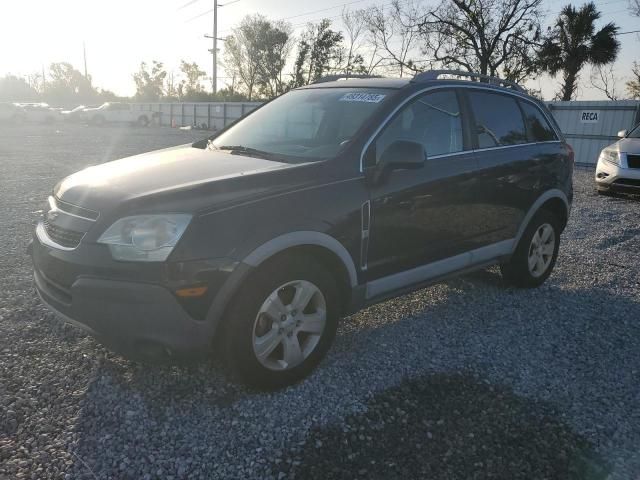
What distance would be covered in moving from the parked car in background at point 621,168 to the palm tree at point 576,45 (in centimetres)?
2214

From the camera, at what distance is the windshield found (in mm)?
3486

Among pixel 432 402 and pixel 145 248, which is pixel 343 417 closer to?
pixel 432 402

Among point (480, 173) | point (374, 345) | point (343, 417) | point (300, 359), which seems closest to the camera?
point (343, 417)

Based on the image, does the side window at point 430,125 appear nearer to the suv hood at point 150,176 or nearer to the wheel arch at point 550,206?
the suv hood at point 150,176

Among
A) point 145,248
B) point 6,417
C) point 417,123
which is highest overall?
point 417,123

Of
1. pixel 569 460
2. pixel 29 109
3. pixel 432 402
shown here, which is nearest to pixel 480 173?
pixel 432 402

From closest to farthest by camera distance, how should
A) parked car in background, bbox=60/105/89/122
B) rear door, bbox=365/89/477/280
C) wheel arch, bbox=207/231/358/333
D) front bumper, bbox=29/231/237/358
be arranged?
front bumper, bbox=29/231/237/358 → wheel arch, bbox=207/231/358/333 → rear door, bbox=365/89/477/280 → parked car in background, bbox=60/105/89/122

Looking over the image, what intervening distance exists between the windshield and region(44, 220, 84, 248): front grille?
1.30m

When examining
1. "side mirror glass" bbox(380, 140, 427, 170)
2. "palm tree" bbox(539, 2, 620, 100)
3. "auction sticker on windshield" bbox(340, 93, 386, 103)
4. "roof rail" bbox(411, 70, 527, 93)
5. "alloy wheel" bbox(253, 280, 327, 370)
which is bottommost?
"alloy wheel" bbox(253, 280, 327, 370)

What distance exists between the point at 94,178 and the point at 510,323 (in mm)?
3219

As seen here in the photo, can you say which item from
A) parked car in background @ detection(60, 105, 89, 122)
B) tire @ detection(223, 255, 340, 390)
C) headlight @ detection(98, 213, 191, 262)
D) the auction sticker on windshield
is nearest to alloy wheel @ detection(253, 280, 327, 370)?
tire @ detection(223, 255, 340, 390)

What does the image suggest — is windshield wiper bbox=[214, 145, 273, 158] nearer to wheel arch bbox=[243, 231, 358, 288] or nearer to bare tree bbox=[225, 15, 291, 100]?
wheel arch bbox=[243, 231, 358, 288]

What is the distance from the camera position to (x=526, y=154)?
14.8 ft

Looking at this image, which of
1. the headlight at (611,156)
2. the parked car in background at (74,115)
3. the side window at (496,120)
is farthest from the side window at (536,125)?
the parked car in background at (74,115)
